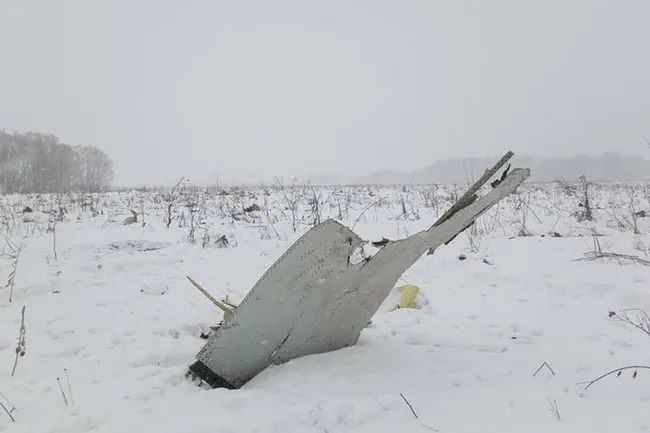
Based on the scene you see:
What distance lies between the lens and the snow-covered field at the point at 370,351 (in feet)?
5.70

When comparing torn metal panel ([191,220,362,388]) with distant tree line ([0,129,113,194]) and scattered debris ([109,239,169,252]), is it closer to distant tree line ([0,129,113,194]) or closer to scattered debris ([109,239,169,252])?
scattered debris ([109,239,169,252])

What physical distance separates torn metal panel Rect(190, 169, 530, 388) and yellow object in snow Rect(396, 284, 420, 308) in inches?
45.6

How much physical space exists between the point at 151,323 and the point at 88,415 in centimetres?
121

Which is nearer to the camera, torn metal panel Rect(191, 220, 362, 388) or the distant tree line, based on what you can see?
torn metal panel Rect(191, 220, 362, 388)

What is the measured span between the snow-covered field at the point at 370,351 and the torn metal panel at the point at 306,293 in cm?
13

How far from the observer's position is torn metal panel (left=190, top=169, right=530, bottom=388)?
2.04m

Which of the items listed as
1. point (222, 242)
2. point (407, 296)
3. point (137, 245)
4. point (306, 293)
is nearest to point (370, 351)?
point (306, 293)

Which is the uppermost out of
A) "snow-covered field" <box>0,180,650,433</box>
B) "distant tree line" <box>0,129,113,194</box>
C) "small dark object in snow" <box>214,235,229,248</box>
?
"distant tree line" <box>0,129,113,194</box>

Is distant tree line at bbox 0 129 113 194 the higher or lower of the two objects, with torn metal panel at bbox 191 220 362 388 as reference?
higher

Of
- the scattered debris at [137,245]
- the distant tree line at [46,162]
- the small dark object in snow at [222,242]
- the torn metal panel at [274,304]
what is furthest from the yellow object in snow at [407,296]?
the distant tree line at [46,162]

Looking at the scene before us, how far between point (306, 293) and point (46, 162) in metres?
40.7

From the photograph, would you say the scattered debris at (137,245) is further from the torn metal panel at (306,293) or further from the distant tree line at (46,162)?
the distant tree line at (46,162)

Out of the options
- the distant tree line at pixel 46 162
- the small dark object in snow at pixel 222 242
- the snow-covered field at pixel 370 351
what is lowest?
the snow-covered field at pixel 370 351

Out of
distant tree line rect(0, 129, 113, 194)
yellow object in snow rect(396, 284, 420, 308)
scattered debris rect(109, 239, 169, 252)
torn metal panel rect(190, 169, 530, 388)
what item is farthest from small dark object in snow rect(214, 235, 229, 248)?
distant tree line rect(0, 129, 113, 194)
